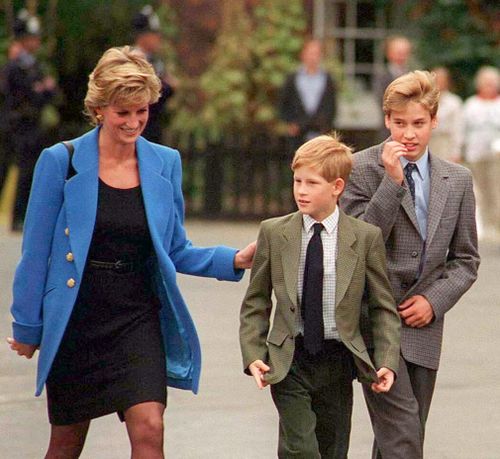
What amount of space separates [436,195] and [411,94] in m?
0.38

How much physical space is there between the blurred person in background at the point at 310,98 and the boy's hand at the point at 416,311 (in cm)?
1089

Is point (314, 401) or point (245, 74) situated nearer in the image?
point (314, 401)

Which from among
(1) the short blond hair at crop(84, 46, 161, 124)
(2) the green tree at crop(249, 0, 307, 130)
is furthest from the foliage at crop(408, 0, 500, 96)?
(1) the short blond hair at crop(84, 46, 161, 124)

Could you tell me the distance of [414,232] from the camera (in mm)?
5426

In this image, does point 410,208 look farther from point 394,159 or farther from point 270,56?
point 270,56

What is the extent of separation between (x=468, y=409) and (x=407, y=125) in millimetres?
2742

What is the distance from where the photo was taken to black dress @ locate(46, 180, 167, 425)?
17.1 ft

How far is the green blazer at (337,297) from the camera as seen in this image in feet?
17.0

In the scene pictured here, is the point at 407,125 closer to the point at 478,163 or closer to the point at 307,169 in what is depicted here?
the point at 307,169

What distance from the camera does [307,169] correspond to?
5.17 m

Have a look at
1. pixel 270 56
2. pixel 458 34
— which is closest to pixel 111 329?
pixel 270 56

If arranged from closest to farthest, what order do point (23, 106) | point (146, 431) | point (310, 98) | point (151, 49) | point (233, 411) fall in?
point (146, 431) < point (233, 411) < point (151, 49) < point (23, 106) < point (310, 98)

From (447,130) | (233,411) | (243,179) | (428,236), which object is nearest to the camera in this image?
(428,236)

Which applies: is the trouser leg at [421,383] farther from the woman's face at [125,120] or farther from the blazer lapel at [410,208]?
the woman's face at [125,120]
